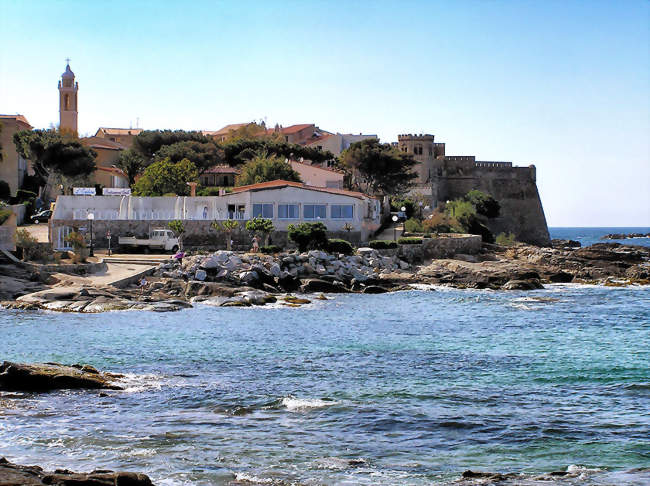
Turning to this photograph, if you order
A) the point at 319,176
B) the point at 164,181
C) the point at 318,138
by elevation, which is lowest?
the point at 164,181

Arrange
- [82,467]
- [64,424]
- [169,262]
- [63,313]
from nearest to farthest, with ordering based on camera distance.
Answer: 1. [82,467]
2. [64,424]
3. [63,313]
4. [169,262]

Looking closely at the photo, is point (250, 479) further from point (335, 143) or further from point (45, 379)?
point (335, 143)

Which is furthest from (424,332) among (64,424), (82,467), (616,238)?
(616,238)

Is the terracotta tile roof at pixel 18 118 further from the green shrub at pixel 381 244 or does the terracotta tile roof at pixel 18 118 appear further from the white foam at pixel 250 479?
the white foam at pixel 250 479

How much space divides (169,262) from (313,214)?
13.9 meters

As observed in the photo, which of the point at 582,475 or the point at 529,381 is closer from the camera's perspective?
the point at 582,475

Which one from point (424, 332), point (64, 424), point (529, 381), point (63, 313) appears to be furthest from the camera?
point (63, 313)

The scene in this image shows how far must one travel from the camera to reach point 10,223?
45875 millimetres

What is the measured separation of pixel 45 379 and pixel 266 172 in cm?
5185

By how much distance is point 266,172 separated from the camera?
69.9 m

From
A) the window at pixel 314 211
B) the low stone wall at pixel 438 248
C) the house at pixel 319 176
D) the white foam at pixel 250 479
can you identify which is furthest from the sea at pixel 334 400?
the house at pixel 319 176

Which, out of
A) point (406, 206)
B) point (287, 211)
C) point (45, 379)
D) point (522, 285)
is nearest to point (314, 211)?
point (287, 211)

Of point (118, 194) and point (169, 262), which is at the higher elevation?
point (118, 194)

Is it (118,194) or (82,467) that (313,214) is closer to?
(118,194)
